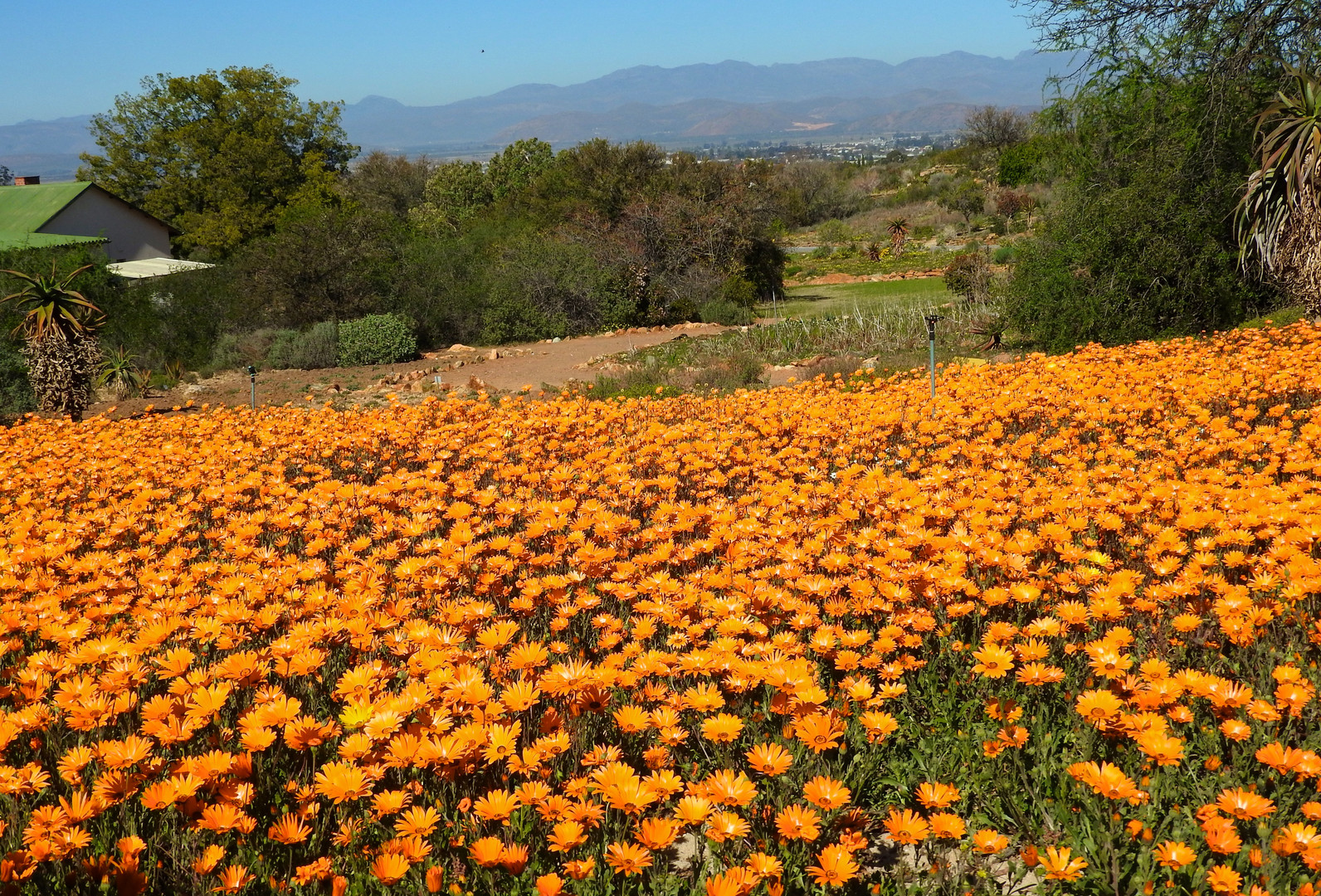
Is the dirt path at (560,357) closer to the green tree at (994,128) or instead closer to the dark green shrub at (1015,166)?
the dark green shrub at (1015,166)

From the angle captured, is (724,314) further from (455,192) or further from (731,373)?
(455,192)

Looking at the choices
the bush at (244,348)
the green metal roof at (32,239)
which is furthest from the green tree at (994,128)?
the bush at (244,348)

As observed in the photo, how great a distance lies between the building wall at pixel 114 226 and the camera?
3350 cm

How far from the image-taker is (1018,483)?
4.77 m

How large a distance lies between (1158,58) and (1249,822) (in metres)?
12.9

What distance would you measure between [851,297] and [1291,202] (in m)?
13.9

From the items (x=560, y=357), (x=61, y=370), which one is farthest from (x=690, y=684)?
(x=560, y=357)

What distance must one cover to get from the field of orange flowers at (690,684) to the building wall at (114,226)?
112ft

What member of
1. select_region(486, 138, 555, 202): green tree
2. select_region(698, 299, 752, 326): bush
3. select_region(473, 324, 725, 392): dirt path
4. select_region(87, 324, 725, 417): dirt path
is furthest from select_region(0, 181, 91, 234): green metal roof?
select_region(698, 299, 752, 326): bush

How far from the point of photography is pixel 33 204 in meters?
34.2

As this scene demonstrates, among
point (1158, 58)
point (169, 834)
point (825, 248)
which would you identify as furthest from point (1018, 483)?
point (825, 248)

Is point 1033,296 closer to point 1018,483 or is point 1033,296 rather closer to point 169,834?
point 1018,483

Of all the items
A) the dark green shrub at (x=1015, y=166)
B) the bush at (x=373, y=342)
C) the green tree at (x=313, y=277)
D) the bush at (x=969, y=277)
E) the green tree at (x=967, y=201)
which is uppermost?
the dark green shrub at (x=1015, y=166)

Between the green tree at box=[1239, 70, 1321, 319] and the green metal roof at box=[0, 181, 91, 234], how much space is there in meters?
35.5
